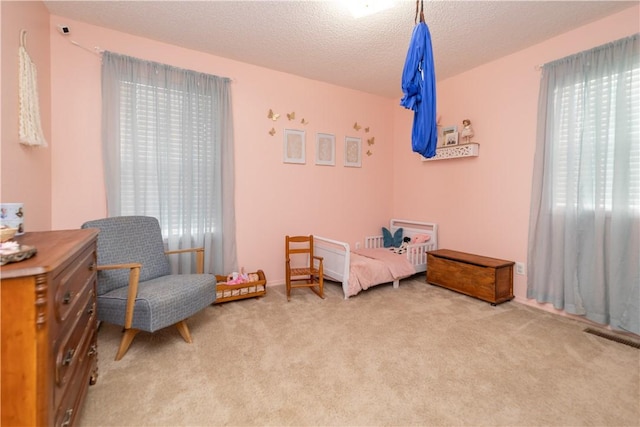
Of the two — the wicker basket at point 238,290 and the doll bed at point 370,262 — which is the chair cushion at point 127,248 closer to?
the wicker basket at point 238,290

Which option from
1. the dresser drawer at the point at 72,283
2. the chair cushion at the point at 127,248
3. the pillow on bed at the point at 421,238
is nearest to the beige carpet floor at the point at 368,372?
the chair cushion at the point at 127,248

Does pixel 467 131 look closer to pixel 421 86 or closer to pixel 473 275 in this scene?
pixel 473 275

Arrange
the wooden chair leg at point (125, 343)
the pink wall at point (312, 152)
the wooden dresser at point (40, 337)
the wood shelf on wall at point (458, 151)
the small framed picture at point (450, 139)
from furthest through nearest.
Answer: the small framed picture at point (450, 139) < the wood shelf on wall at point (458, 151) < the pink wall at point (312, 152) < the wooden chair leg at point (125, 343) < the wooden dresser at point (40, 337)

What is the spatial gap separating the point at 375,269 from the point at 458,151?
178 centimetres

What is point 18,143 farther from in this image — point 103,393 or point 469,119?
point 469,119

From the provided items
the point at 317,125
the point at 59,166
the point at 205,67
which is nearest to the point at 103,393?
the point at 59,166

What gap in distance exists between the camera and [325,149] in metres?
4.04

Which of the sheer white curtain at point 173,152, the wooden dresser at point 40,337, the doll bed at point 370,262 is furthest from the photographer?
the doll bed at point 370,262

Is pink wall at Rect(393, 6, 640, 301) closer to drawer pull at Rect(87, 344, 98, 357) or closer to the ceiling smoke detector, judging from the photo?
drawer pull at Rect(87, 344, 98, 357)

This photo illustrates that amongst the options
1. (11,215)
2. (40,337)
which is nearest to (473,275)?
(40,337)

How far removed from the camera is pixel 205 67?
3193 mm

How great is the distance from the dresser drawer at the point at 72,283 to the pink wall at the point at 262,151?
155 cm

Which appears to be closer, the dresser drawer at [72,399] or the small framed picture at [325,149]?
the dresser drawer at [72,399]

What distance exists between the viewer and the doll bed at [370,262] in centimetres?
327
